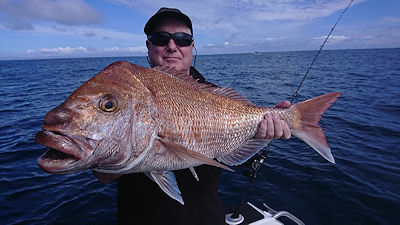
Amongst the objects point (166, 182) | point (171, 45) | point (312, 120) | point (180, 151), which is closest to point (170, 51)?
point (171, 45)

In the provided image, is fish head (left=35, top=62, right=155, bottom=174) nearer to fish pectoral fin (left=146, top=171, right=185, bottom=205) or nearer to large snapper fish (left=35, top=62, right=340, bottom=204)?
large snapper fish (left=35, top=62, right=340, bottom=204)

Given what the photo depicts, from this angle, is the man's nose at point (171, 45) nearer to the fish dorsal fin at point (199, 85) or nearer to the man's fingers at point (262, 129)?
the fish dorsal fin at point (199, 85)

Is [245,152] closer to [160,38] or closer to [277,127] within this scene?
[277,127]

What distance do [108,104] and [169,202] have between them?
1404 millimetres

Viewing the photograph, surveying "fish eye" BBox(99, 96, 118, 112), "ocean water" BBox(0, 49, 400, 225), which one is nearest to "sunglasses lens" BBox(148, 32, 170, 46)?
"fish eye" BBox(99, 96, 118, 112)

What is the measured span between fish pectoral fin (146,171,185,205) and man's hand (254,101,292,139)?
3.72 feet

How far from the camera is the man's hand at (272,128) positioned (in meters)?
2.38

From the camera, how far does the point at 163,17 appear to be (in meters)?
2.86

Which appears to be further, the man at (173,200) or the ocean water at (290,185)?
the ocean water at (290,185)

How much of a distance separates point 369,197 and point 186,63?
624 cm

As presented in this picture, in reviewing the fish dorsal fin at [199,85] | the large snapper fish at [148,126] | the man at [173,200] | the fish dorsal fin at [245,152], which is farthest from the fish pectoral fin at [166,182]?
the fish dorsal fin at [199,85]

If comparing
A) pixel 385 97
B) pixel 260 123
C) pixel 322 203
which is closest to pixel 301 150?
pixel 322 203

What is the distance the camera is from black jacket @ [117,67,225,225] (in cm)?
235

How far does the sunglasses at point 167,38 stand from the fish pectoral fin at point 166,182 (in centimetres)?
175
